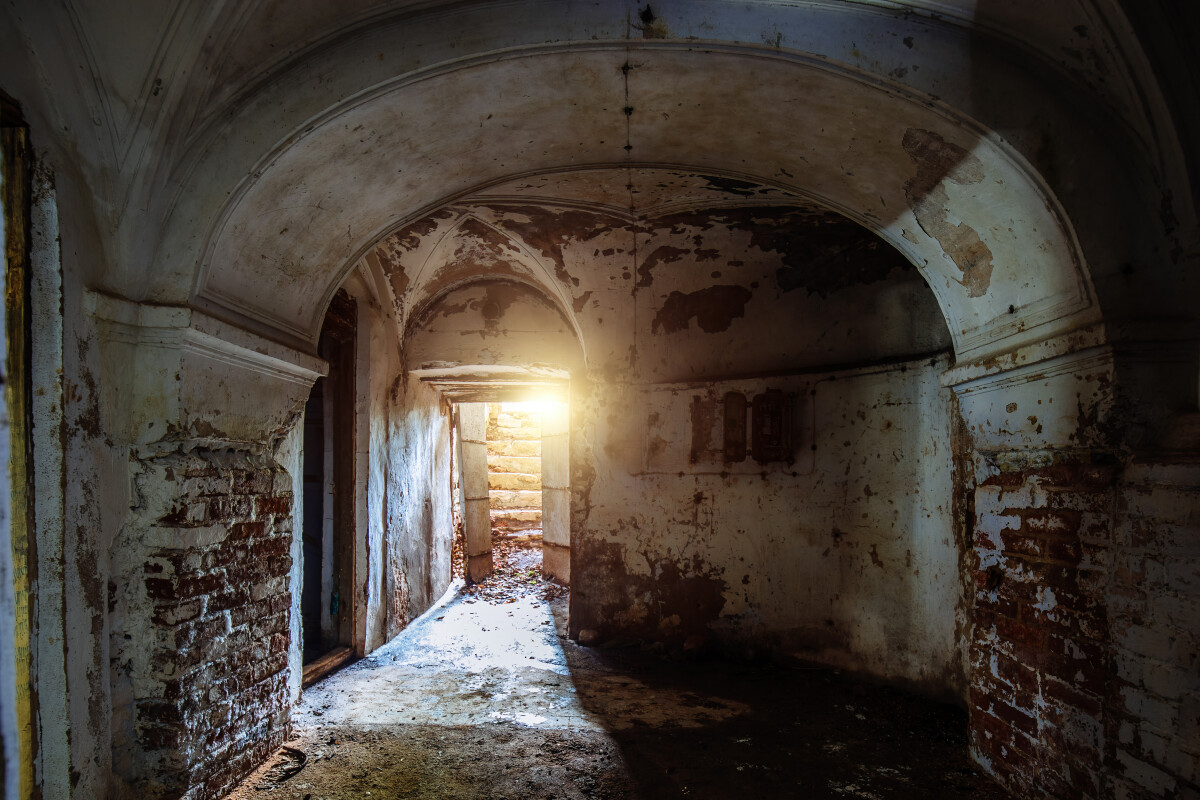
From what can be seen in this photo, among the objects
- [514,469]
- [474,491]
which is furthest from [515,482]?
[474,491]

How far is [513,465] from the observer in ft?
38.5

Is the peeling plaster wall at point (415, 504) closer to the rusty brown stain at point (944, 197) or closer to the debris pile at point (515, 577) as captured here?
the debris pile at point (515, 577)

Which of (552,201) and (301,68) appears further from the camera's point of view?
(552,201)

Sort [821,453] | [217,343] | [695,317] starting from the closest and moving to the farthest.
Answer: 1. [217,343]
2. [821,453]
3. [695,317]

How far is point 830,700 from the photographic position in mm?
4125

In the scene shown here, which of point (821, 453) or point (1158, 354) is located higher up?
point (1158, 354)

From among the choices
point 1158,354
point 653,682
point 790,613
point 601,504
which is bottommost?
point 653,682

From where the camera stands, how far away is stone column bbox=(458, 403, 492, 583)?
8008 mm

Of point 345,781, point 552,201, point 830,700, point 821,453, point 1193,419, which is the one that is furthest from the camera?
point 821,453

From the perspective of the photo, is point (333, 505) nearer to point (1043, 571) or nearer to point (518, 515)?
point (1043, 571)

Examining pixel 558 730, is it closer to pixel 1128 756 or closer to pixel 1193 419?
pixel 1128 756

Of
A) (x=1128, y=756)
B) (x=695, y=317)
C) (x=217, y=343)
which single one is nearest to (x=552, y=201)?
(x=695, y=317)

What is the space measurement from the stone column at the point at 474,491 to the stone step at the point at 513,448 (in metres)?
2.96

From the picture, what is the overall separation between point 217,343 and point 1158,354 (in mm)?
3333
